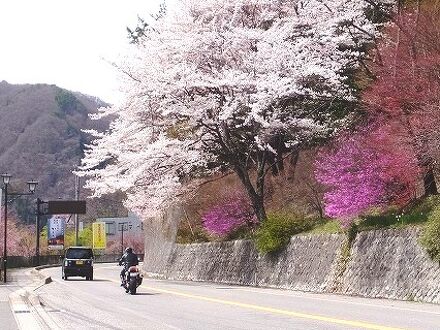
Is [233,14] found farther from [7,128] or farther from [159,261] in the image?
[7,128]

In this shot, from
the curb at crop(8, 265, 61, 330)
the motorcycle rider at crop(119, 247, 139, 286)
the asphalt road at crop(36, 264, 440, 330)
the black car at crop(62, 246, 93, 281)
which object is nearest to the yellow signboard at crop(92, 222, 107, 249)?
the black car at crop(62, 246, 93, 281)

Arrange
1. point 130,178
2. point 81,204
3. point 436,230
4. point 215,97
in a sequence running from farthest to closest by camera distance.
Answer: point 81,204, point 130,178, point 215,97, point 436,230

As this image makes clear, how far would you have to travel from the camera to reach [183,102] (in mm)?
30156

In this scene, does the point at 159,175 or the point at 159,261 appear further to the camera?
the point at 159,261

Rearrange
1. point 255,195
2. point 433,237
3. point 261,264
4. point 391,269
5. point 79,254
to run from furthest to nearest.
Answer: point 79,254, point 255,195, point 261,264, point 391,269, point 433,237

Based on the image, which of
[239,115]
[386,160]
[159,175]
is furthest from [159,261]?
[386,160]

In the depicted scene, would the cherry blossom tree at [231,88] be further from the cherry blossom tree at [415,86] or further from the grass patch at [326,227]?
the cherry blossom tree at [415,86]

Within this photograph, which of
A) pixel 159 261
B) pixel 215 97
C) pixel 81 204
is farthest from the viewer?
pixel 81 204

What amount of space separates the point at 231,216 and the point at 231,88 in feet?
25.9

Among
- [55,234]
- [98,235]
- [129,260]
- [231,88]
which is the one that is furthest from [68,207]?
[129,260]

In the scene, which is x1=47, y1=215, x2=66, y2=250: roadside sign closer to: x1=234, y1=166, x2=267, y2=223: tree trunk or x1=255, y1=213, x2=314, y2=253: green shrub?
x1=234, y1=166, x2=267, y2=223: tree trunk

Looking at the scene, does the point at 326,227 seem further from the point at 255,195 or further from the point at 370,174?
the point at 255,195

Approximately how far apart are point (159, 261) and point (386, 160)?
2710 cm

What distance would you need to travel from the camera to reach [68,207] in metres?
74.4
